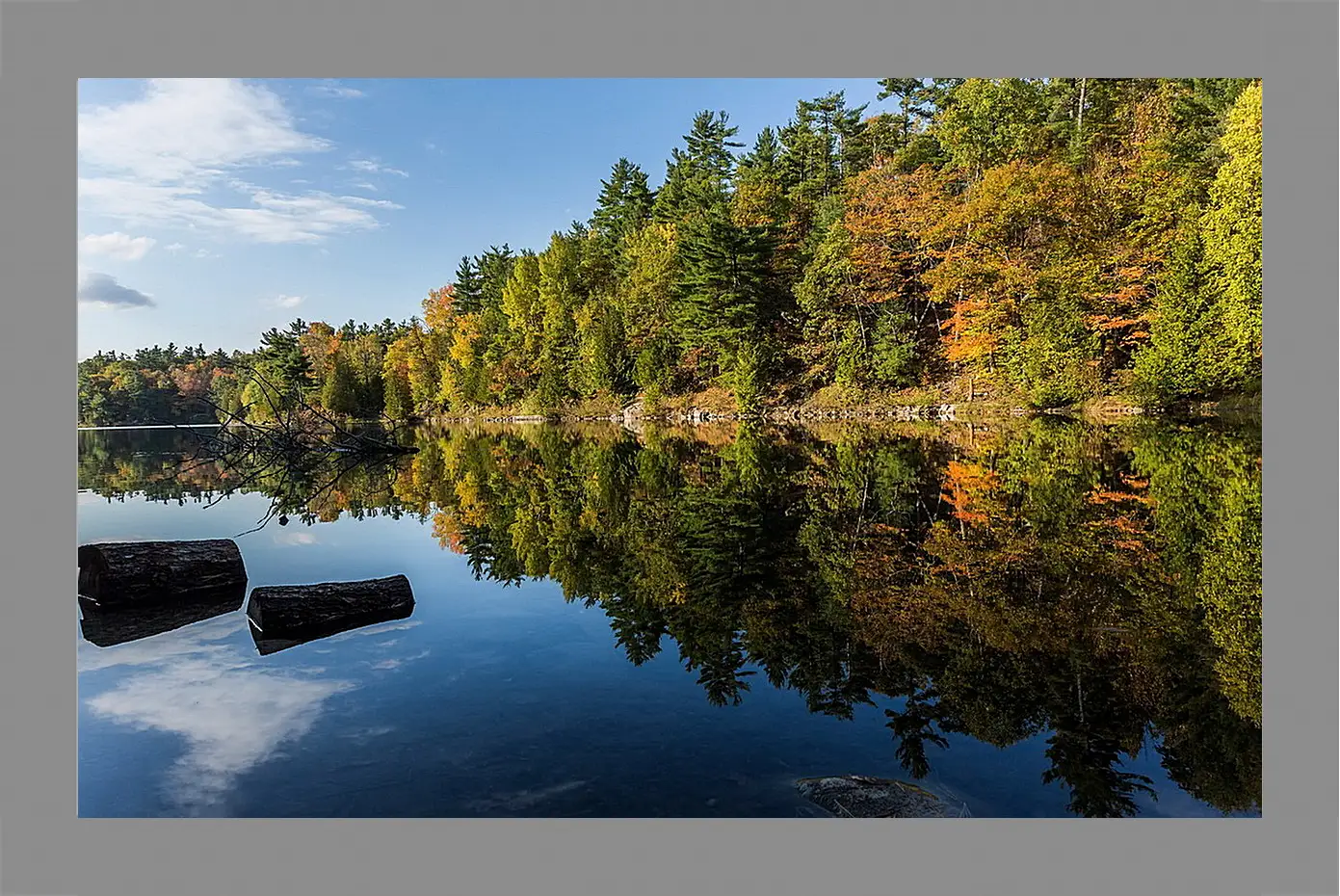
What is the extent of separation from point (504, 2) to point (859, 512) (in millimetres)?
6855

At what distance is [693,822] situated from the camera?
316 centimetres

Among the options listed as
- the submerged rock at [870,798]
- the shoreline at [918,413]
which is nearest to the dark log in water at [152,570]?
the submerged rock at [870,798]

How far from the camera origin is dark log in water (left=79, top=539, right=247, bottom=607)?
6797mm

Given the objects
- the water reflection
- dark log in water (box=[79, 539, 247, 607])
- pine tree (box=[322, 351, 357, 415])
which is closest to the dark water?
the water reflection

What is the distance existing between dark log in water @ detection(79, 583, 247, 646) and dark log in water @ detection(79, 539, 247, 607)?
0.27 feet

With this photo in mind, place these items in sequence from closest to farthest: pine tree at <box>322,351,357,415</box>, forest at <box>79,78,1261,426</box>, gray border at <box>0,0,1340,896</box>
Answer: gray border at <box>0,0,1340,896</box> → forest at <box>79,78,1261,426</box> → pine tree at <box>322,351,357,415</box>

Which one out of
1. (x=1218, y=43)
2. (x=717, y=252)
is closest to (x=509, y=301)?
(x=717, y=252)

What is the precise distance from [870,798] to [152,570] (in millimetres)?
6665

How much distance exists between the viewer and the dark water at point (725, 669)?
3.54 m

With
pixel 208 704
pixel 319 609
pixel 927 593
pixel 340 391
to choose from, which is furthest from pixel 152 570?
pixel 340 391

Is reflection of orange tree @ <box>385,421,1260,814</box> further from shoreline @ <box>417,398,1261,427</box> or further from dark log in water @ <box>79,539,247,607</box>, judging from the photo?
shoreline @ <box>417,398,1261,427</box>

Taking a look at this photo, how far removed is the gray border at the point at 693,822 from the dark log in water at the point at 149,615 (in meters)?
1.37

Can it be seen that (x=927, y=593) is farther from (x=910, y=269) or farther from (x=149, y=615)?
(x=910, y=269)

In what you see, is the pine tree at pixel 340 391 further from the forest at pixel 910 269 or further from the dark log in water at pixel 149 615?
the dark log in water at pixel 149 615
